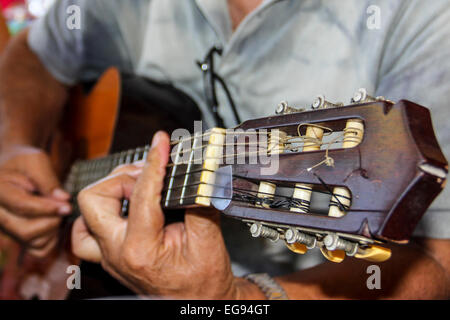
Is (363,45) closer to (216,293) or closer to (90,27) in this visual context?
(216,293)

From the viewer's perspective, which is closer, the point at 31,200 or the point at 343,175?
the point at 343,175

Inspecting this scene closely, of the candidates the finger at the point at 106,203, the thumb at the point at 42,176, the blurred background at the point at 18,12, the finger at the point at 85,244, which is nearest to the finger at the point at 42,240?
the thumb at the point at 42,176

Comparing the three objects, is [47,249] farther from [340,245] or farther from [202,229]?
[340,245]

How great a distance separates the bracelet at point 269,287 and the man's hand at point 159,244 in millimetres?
12

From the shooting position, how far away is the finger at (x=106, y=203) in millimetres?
677

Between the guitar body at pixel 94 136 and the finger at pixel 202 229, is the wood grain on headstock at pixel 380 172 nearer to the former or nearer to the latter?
the finger at pixel 202 229

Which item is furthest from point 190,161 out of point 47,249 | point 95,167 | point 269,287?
point 47,249

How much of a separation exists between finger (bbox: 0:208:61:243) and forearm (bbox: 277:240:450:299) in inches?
26.3

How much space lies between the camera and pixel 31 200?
3.34 feet

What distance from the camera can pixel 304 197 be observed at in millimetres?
412

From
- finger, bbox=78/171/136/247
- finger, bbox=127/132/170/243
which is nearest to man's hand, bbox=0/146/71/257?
finger, bbox=78/171/136/247

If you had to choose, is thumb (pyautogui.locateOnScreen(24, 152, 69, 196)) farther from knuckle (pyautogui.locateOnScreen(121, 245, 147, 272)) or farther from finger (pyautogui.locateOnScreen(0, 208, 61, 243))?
knuckle (pyautogui.locateOnScreen(121, 245, 147, 272))

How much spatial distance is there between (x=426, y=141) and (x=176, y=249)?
1.35 feet

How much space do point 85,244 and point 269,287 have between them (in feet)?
1.21
